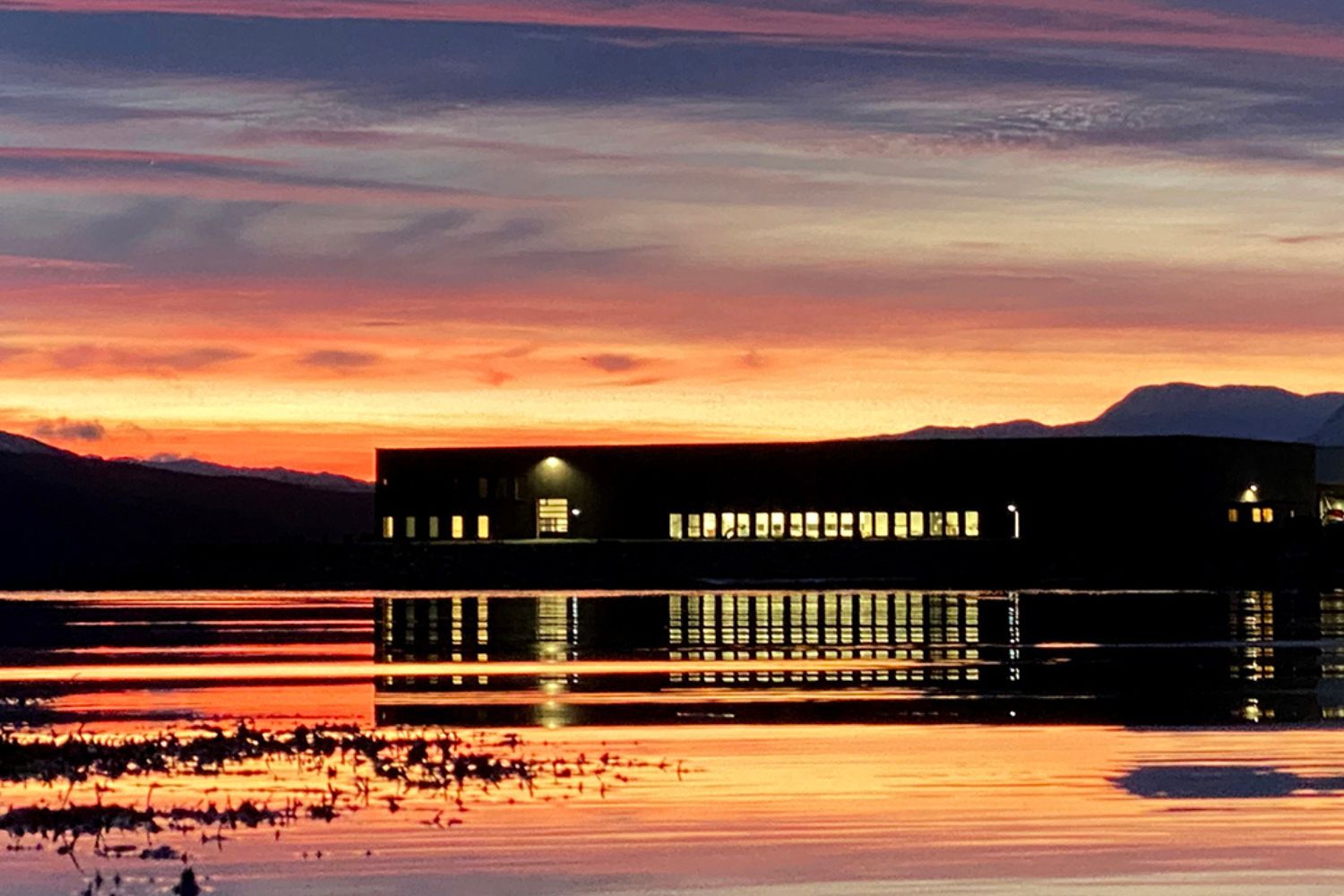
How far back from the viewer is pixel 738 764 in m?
27.2

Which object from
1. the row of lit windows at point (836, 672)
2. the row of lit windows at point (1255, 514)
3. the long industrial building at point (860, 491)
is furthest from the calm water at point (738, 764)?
the row of lit windows at point (1255, 514)

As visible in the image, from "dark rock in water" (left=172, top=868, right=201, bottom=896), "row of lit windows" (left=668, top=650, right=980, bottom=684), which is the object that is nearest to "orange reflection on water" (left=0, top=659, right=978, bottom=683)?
"row of lit windows" (left=668, top=650, right=980, bottom=684)

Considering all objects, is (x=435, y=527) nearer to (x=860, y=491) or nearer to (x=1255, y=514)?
(x=860, y=491)

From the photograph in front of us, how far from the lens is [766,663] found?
4884 cm

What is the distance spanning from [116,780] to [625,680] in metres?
18.2

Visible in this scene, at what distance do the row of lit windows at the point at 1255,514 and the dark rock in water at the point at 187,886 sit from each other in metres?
124

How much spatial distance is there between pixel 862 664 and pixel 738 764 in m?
21.4

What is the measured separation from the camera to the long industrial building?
137 meters

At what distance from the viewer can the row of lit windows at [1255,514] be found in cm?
13975

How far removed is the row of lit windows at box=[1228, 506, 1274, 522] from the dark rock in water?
4896 inches

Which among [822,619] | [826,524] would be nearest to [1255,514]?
[826,524]

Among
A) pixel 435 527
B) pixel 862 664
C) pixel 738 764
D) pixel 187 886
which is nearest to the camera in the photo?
pixel 187 886

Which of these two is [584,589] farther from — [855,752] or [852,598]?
[855,752]

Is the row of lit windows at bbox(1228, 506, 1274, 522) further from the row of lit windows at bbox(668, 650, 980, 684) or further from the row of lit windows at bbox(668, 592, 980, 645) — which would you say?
the row of lit windows at bbox(668, 650, 980, 684)
